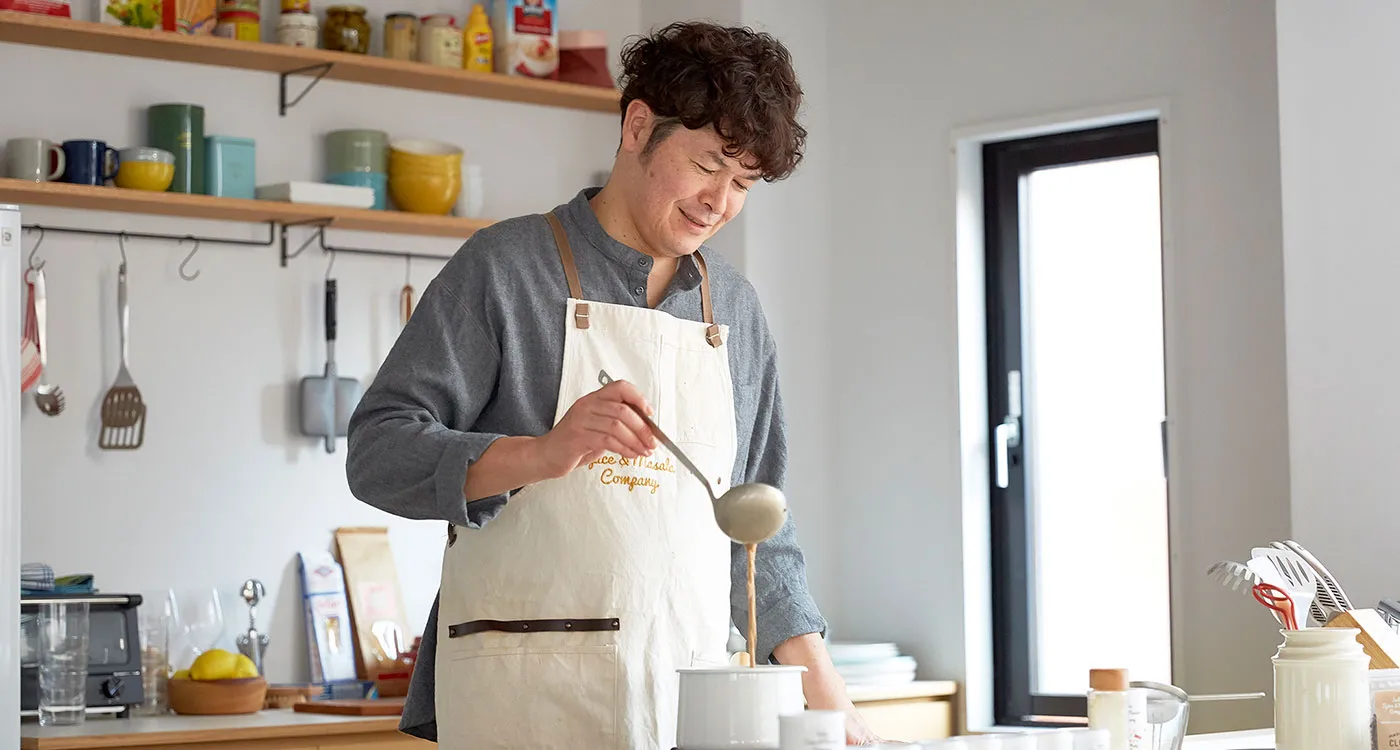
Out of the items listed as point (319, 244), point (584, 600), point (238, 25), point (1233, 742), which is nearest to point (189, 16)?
point (238, 25)

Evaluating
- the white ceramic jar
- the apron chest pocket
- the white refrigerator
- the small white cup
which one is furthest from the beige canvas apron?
the white refrigerator

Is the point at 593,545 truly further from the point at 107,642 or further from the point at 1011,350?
the point at 1011,350

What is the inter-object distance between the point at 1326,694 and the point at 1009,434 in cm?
234

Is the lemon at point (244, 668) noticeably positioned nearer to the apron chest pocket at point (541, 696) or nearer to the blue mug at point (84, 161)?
the blue mug at point (84, 161)

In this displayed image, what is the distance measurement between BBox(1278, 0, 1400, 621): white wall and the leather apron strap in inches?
60.8

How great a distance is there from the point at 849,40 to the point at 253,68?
1.51 meters

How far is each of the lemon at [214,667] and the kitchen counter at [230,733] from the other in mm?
124

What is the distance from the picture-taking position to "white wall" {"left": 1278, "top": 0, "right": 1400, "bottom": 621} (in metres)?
2.99

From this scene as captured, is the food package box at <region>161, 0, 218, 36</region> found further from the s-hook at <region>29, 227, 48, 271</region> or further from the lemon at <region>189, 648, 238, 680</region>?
the lemon at <region>189, 648, 238, 680</region>

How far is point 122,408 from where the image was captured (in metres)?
3.57

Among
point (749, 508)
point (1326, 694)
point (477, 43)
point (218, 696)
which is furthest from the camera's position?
point (477, 43)

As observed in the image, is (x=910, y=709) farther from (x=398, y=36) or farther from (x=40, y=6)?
(x=40, y=6)

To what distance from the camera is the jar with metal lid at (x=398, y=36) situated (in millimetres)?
3918

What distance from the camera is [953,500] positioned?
404cm
